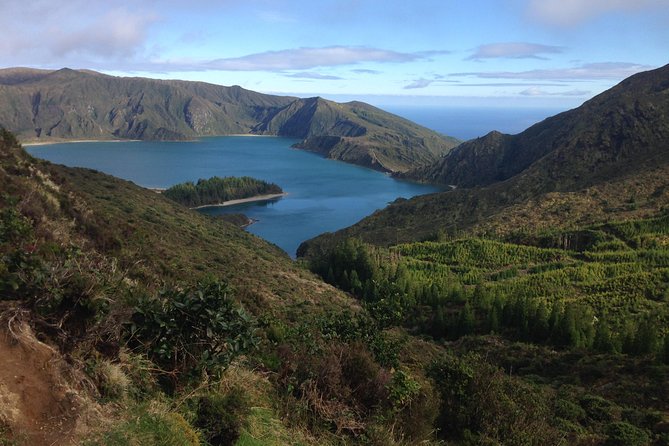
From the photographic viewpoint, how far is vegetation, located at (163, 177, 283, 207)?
117 m

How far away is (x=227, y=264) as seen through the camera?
115ft

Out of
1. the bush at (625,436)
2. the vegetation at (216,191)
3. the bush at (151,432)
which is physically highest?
the bush at (151,432)

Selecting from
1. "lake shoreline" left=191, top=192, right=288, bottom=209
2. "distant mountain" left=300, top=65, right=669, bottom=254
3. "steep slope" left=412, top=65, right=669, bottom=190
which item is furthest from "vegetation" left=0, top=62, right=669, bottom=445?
"lake shoreline" left=191, top=192, right=288, bottom=209

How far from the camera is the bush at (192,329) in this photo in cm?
709

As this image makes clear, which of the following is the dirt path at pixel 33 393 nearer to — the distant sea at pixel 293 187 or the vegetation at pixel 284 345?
the vegetation at pixel 284 345

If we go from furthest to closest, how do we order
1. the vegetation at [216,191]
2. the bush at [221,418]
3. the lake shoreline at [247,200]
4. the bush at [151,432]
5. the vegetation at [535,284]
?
the lake shoreline at [247,200], the vegetation at [216,191], the vegetation at [535,284], the bush at [221,418], the bush at [151,432]

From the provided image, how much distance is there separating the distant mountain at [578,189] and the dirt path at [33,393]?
A: 60.5 metres

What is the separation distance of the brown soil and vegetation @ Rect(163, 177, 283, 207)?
370ft

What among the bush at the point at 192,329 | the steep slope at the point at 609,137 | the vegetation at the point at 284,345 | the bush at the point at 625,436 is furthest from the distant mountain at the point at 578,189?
the bush at the point at 192,329

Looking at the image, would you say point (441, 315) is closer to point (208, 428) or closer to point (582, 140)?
point (208, 428)

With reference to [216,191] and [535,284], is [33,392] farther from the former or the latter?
[216,191]

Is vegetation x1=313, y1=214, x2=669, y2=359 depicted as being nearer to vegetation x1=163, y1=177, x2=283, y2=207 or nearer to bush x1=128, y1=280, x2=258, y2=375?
bush x1=128, y1=280, x2=258, y2=375

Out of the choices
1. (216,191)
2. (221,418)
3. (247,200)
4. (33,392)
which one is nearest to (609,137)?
(247,200)

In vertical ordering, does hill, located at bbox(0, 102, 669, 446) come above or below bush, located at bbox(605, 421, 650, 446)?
above
